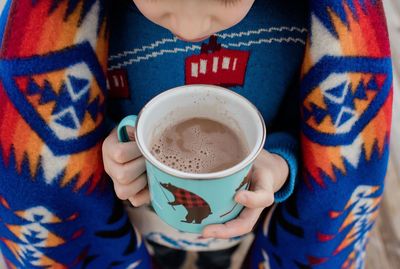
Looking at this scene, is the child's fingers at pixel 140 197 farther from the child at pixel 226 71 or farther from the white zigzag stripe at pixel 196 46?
the white zigzag stripe at pixel 196 46

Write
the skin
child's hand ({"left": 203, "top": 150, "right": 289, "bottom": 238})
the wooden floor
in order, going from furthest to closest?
1. the wooden floor
2. child's hand ({"left": 203, "top": 150, "right": 289, "bottom": 238})
3. the skin

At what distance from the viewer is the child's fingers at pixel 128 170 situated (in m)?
0.49

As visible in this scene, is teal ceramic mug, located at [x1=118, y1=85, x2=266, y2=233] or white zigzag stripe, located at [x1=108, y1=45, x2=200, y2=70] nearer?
teal ceramic mug, located at [x1=118, y1=85, x2=266, y2=233]

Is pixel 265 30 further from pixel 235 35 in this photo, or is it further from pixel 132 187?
pixel 132 187

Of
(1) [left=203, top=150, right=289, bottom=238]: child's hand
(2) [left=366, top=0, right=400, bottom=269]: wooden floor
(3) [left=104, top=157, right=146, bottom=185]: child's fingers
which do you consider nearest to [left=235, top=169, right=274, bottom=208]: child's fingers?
(1) [left=203, top=150, right=289, bottom=238]: child's hand

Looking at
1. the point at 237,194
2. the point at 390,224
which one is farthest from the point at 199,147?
the point at 390,224

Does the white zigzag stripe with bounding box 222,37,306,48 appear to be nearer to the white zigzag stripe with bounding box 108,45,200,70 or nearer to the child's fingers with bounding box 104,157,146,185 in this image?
the white zigzag stripe with bounding box 108,45,200,70

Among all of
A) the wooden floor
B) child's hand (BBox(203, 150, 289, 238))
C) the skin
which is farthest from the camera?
the wooden floor

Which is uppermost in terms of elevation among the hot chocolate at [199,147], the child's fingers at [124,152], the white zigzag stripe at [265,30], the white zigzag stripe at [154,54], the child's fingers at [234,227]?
the white zigzag stripe at [265,30]

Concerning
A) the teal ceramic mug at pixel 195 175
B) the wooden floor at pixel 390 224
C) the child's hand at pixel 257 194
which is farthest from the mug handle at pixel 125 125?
the wooden floor at pixel 390 224

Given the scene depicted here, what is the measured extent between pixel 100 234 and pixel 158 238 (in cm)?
10

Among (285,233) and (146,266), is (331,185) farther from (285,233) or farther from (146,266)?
(146,266)

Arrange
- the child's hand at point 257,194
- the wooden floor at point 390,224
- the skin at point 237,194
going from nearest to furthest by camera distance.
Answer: the skin at point 237,194, the child's hand at point 257,194, the wooden floor at point 390,224

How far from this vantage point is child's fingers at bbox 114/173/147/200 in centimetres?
51
